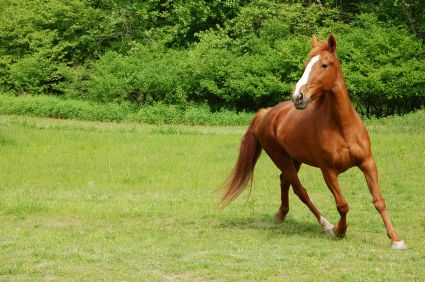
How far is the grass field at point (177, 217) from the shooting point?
730cm

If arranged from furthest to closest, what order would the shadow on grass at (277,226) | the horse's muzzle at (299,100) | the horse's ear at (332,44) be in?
the shadow on grass at (277,226) < the horse's ear at (332,44) < the horse's muzzle at (299,100)

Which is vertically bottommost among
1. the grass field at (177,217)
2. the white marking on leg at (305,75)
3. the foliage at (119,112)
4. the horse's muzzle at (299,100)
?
the foliage at (119,112)

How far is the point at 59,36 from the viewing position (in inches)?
1319

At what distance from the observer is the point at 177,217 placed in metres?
10.6

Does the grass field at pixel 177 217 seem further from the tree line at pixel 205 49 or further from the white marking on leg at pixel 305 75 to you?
the tree line at pixel 205 49

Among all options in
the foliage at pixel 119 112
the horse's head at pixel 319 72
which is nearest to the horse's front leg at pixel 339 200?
the horse's head at pixel 319 72

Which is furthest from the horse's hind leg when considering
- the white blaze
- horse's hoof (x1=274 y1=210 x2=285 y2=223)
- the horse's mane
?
the horse's mane

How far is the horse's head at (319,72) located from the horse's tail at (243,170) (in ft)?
6.24

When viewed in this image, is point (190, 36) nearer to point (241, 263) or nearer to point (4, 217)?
point (4, 217)

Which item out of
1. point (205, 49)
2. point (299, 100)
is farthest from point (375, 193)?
point (205, 49)

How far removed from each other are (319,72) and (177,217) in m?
3.31

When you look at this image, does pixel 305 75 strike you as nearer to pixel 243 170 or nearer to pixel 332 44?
pixel 332 44

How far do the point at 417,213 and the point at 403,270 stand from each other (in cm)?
366

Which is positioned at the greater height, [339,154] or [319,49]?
[319,49]
